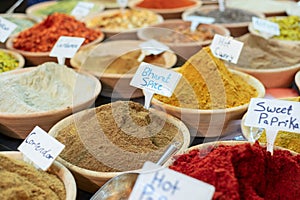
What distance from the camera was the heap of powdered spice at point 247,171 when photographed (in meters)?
0.76

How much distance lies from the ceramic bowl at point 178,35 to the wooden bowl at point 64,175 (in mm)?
778

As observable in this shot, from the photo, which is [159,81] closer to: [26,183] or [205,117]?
[205,117]

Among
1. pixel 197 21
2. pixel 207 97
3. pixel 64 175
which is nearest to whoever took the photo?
pixel 64 175

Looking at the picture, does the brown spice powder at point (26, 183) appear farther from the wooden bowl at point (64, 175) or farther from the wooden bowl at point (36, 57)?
the wooden bowl at point (36, 57)

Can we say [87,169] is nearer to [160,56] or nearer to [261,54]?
[160,56]

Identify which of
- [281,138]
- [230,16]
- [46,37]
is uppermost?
[46,37]

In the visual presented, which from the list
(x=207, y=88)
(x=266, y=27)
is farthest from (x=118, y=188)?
(x=266, y=27)

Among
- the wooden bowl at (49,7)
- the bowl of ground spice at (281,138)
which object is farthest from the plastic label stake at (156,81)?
the wooden bowl at (49,7)

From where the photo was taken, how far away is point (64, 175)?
94cm

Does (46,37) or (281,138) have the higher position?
(46,37)

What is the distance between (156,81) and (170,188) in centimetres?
46

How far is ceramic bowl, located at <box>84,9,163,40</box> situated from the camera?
6.31ft

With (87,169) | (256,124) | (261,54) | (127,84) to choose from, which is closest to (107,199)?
(87,169)

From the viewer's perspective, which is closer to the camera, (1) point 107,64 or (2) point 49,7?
(1) point 107,64
